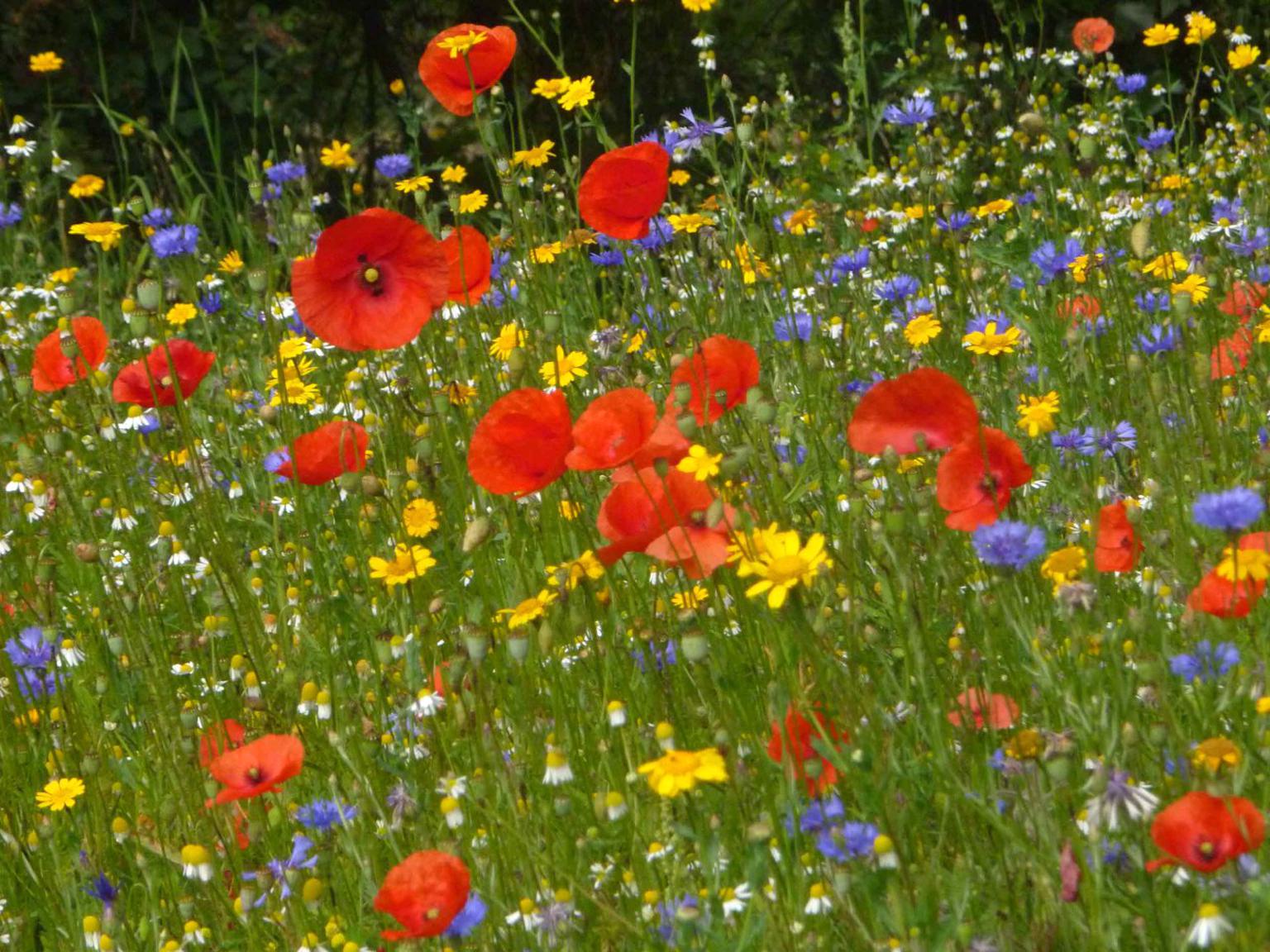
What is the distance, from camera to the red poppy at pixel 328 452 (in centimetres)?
271

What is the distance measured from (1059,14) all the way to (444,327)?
4.24 metres

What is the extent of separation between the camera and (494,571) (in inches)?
114

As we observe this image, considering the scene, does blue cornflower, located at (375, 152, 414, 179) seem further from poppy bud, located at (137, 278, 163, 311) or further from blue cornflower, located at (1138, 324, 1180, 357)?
blue cornflower, located at (1138, 324, 1180, 357)

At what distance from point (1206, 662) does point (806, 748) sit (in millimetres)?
442

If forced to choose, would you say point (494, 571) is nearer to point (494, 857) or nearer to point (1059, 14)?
point (494, 857)

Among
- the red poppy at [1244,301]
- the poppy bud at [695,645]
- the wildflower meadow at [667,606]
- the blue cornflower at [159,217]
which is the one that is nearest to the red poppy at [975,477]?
the wildflower meadow at [667,606]

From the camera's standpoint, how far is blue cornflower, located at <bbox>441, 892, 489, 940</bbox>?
5.76 feet

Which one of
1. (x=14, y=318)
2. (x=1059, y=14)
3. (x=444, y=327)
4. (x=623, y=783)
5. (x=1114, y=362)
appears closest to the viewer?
(x=623, y=783)

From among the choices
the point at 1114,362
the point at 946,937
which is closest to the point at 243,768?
the point at 946,937

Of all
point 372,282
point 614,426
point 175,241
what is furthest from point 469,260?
point 175,241

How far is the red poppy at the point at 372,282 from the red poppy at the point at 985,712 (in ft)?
3.32

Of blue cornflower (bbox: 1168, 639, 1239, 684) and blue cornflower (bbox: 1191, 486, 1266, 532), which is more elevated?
blue cornflower (bbox: 1191, 486, 1266, 532)

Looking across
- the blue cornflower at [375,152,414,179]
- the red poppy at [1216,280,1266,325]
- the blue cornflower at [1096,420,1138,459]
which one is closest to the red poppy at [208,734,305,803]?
the blue cornflower at [1096,420,1138,459]

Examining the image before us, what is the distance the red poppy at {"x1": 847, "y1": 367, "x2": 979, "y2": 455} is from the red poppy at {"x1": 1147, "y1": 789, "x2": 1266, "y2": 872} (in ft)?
2.21
